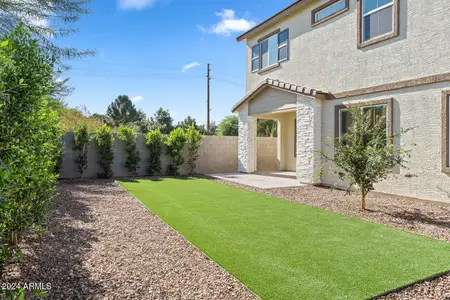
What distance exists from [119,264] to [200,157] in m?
13.2

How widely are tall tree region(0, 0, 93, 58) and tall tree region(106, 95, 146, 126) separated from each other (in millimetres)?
38199

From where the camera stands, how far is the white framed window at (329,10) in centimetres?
1171

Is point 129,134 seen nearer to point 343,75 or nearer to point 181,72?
point 343,75

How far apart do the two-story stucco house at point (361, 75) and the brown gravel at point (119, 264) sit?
6.27 metres

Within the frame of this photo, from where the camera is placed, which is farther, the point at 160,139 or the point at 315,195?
the point at 160,139

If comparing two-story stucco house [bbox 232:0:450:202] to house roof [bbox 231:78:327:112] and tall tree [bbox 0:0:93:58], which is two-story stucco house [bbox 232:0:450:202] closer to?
house roof [bbox 231:78:327:112]

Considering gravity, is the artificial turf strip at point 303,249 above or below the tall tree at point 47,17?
below

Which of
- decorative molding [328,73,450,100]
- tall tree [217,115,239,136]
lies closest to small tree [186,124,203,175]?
decorative molding [328,73,450,100]

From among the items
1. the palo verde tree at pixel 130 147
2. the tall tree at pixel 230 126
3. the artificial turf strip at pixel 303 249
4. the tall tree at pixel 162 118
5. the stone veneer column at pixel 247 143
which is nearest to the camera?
the artificial turf strip at pixel 303 249

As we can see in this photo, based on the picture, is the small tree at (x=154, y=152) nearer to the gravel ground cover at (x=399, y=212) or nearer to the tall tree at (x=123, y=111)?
the gravel ground cover at (x=399, y=212)

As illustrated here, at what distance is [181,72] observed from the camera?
1468 inches

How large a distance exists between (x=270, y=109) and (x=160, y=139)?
6.24 meters

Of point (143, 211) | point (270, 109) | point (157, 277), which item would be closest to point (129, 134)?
point (270, 109)

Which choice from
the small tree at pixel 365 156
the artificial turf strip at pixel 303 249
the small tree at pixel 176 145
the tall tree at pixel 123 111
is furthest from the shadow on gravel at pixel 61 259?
the tall tree at pixel 123 111
